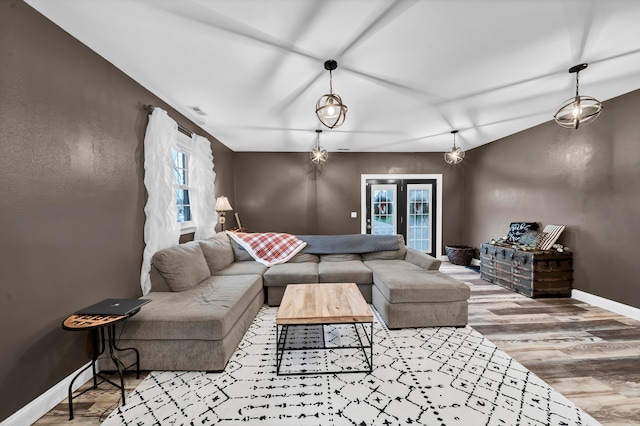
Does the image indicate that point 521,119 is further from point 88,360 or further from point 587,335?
point 88,360

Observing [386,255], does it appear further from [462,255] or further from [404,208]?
[462,255]

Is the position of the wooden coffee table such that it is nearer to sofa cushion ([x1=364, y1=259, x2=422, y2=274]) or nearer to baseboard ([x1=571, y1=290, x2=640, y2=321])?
sofa cushion ([x1=364, y1=259, x2=422, y2=274])

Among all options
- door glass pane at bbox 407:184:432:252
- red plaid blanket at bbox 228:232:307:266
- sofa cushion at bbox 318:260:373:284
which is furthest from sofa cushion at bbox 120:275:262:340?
door glass pane at bbox 407:184:432:252

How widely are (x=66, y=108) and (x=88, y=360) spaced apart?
6.20 ft

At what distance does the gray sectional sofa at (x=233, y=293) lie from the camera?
1.92 metres

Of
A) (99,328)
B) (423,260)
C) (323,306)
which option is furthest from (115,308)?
(423,260)

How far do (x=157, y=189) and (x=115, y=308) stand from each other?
4.46 ft

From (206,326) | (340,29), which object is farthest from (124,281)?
(340,29)

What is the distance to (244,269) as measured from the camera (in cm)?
330

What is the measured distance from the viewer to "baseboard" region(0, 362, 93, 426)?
143cm

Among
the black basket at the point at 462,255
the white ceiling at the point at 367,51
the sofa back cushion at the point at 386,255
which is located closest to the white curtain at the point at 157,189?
the white ceiling at the point at 367,51

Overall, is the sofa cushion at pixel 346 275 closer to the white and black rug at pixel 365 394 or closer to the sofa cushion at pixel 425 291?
the sofa cushion at pixel 425 291

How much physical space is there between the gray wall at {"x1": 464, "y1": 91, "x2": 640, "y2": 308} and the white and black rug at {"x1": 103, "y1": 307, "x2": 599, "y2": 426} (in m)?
2.25

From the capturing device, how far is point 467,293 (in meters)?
2.58
